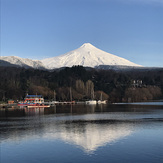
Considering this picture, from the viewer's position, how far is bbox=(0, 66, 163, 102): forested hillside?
119375 mm

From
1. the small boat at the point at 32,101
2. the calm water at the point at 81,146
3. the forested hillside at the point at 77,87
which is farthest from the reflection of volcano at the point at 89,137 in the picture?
the forested hillside at the point at 77,87

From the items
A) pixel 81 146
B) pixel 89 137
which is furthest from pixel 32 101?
pixel 81 146

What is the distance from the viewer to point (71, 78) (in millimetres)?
152000

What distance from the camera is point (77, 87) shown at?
450 feet

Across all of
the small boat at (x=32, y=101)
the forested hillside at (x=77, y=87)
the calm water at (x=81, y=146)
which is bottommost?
the calm water at (x=81, y=146)

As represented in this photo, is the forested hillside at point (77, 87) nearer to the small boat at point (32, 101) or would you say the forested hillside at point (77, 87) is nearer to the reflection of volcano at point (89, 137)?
the small boat at point (32, 101)

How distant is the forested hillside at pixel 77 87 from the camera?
392 ft

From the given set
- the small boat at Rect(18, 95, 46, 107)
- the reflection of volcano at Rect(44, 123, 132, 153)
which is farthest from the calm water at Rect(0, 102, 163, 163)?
the small boat at Rect(18, 95, 46, 107)

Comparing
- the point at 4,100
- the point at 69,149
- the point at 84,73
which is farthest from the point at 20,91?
the point at 69,149

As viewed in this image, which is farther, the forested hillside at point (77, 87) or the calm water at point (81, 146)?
the forested hillside at point (77, 87)

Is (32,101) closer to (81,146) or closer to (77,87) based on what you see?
(77,87)

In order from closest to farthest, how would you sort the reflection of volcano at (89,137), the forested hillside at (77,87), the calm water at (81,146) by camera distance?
the calm water at (81,146)
the reflection of volcano at (89,137)
the forested hillside at (77,87)

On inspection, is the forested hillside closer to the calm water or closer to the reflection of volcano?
the reflection of volcano

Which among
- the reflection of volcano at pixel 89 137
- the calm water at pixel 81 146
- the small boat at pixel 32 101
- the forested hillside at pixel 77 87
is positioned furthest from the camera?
the forested hillside at pixel 77 87
